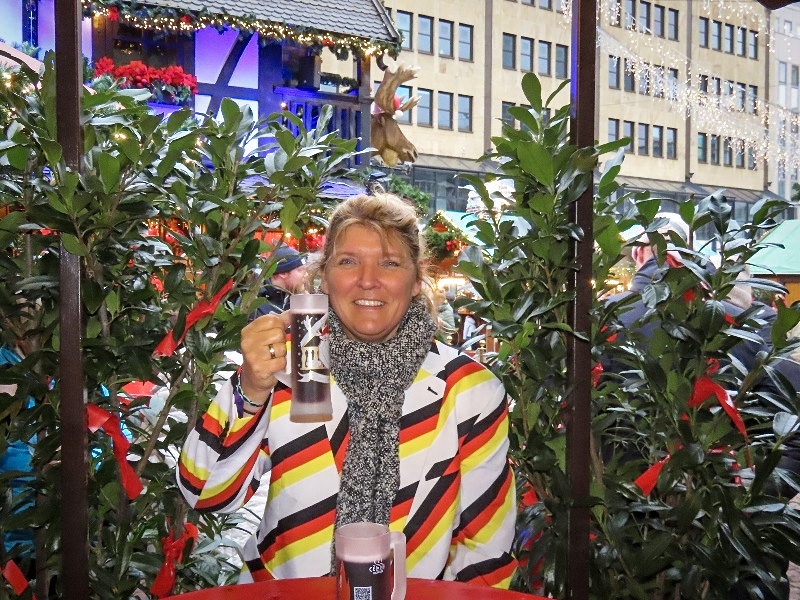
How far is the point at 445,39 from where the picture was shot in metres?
22.0

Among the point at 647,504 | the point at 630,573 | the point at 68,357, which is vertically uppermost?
the point at 68,357

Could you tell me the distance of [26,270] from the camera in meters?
2.03

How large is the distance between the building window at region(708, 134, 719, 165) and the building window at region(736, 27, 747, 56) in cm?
287

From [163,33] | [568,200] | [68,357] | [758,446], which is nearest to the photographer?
[68,357]

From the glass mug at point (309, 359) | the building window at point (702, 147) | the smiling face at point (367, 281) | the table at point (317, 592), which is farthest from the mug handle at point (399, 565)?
the building window at point (702, 147)

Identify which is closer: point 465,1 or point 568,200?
point 568,200

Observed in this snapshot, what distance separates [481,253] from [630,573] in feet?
2.76

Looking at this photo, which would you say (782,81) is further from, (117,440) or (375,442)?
(117,440)

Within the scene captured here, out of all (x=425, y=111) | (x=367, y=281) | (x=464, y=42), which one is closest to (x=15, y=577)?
(x=367, y=281)

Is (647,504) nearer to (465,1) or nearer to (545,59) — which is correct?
(465,1)

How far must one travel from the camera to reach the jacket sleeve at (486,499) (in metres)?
1.75

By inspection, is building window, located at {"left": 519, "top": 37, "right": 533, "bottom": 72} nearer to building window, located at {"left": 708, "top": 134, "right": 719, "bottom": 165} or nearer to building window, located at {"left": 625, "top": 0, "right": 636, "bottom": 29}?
building window, located at {"left": 625, "top": 0, "right": 636, "bottom": 29}

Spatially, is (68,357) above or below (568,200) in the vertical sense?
below

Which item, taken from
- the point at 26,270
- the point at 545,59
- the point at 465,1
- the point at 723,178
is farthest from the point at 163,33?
the point at 723,178
